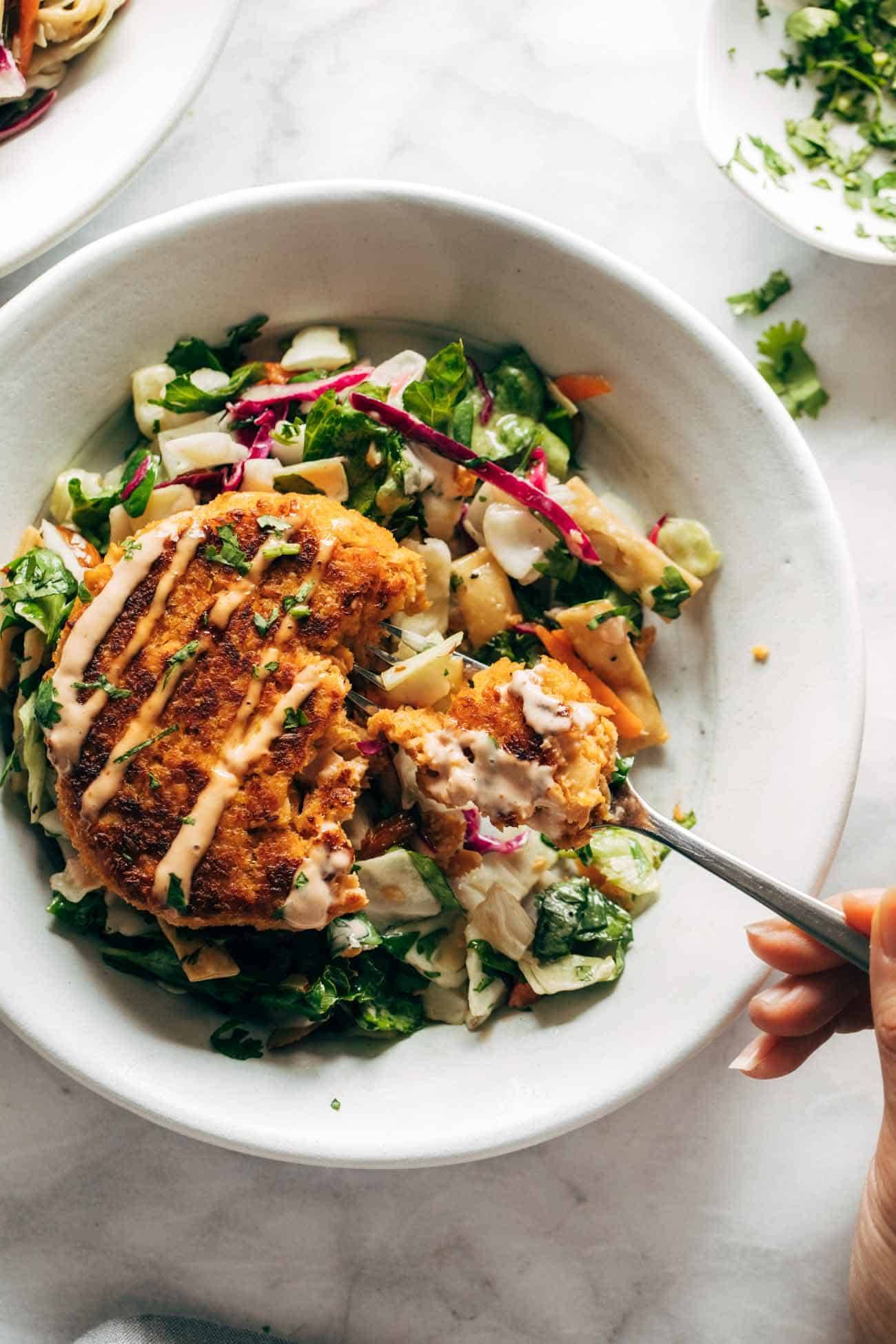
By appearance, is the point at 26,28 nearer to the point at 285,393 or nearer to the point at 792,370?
the point at 285,393

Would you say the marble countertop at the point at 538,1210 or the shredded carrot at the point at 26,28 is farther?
the marble countertop at the point at 538,1210

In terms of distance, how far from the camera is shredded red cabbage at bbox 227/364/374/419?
9.31 ft

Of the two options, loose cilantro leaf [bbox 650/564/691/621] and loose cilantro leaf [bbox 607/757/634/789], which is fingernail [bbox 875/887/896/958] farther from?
loose cilantro leaf [bbox 650/564/691/621]

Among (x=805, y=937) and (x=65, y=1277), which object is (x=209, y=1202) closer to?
(x=65, y=1277)

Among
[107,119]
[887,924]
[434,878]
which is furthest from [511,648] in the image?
[107,119]

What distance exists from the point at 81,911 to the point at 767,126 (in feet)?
8.48

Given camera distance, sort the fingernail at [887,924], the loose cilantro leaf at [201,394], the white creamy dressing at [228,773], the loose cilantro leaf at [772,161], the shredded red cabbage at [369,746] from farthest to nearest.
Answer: the loose cilantro leaf at [772,161], the loose cilantro leaf at [201,394], the shredded red cabbage at [369,746], the white creamy dressing at [228,773], the fingernail at [887,924]

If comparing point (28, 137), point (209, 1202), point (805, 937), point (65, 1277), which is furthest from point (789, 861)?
point (28, 137)

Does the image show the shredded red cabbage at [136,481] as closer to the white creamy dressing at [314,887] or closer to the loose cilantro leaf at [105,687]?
the loose cilantro leaf at [105,687]

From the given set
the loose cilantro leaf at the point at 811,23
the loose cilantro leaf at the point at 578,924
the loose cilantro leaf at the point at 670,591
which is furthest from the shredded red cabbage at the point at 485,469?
the loose cilantro leaf at the point at 811,23

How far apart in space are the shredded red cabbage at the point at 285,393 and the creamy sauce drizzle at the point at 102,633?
428 millimetres

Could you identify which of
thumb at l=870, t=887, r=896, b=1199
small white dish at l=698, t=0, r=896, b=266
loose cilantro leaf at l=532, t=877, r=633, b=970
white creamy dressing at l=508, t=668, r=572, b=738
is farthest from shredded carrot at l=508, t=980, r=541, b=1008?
small white dish at l=698, t=0, r=896, b=266

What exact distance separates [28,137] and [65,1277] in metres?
2.77

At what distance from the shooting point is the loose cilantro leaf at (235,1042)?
2.73m
